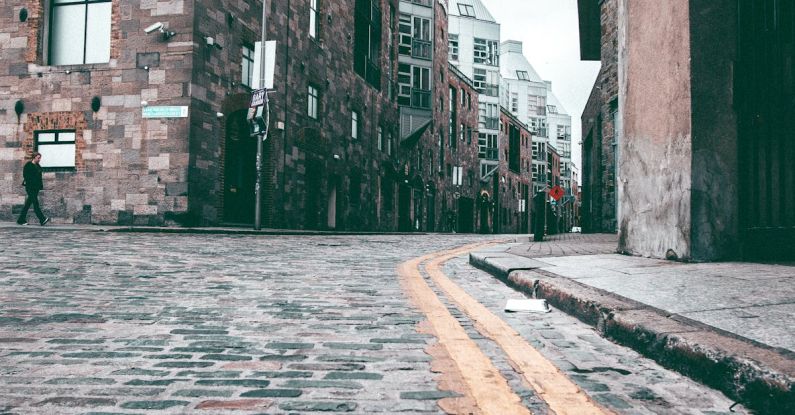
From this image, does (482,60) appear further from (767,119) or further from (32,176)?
(767,119)

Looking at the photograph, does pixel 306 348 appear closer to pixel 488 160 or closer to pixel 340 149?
pixel 340 149

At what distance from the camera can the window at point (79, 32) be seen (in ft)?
55.2

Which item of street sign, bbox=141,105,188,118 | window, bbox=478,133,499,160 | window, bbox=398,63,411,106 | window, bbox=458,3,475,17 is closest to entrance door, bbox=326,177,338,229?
street sign, bbox=141,105,188,118

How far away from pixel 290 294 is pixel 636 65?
494 centimetres

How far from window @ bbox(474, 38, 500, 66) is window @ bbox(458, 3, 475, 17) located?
241cm

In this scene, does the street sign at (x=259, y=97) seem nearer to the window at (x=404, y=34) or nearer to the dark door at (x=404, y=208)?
the dark door at (x=404, y=208)

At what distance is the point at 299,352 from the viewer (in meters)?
3.39

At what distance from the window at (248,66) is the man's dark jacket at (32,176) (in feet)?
19.2

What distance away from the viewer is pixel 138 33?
54.1 ft

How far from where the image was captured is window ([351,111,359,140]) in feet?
89.4

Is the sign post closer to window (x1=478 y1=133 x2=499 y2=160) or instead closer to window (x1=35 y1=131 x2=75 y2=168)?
window (x1=35 y1=131 x2=75 y2=168)

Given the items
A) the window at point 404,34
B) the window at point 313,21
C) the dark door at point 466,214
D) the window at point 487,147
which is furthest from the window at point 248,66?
the window at point 487,147

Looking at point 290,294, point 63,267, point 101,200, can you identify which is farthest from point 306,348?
point 101,200

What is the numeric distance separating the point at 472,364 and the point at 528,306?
5.93 ft
